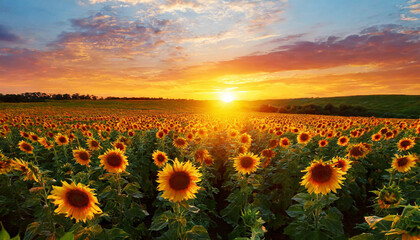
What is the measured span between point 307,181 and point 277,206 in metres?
3.21

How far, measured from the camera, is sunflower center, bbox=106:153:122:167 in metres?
4.38

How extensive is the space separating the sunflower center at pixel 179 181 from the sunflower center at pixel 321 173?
1.89m

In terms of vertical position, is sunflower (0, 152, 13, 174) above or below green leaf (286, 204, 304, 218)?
above

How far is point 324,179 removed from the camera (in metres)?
3.43

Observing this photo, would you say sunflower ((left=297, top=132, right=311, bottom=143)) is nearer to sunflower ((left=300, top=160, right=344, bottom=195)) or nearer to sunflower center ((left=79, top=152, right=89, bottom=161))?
sunflower ((left=300, top=160, right=344, bottom=195))

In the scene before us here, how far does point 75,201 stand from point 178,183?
1349 millimetres

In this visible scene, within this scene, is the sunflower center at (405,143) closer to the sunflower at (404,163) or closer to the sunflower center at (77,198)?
the sunflower at (404,163)

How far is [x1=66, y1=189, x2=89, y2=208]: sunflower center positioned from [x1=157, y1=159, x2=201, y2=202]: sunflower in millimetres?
980

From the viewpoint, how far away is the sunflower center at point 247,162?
5.21 m

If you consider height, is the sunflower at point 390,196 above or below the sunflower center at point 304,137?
below

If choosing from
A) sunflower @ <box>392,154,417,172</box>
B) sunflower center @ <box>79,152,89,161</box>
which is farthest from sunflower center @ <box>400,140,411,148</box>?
sunflower center @ <box>79,152,89,161</box>

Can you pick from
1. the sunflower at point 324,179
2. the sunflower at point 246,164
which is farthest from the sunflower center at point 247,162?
the sunflower at point 324,179

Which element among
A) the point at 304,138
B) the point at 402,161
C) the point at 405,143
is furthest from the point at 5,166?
the point at 405,143

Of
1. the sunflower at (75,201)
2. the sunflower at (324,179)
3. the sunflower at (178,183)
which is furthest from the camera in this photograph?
the sunflower at (324,179)
